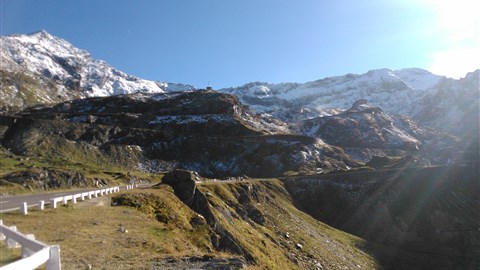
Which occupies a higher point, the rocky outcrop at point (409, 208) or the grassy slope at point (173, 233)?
the grassy slope at point (173, 233)

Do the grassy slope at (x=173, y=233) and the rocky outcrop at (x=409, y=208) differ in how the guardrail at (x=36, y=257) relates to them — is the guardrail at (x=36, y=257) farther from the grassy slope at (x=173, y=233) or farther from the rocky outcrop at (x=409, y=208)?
the rocky outcrop at (x=409, y=208)

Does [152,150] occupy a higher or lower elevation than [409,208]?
higher

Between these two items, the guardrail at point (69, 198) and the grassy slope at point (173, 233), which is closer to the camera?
the grassy slope at point (173, 233)

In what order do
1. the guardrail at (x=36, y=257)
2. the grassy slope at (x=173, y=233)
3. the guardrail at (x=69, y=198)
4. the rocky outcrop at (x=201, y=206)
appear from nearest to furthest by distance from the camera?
the guardrail at (x=36, y=257) → the grassy slope at (x=173, y=233) → the guardrail at (x=69, y=198) → the rocky outcrop at (x=201, y=206)

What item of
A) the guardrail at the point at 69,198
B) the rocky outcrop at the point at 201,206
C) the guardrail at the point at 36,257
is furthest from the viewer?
the rocky outcrop at the point at 201,206

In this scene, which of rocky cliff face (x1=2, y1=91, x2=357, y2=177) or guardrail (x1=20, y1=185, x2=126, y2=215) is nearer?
guardrail (x1=20, y1=185, x2=126, y2=215)

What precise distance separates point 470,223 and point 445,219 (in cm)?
566

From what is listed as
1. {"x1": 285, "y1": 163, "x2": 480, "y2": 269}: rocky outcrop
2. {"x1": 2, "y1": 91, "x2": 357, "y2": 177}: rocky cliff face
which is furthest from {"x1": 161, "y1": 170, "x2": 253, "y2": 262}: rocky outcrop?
{"x1": 2, "y1": 91, "x2": 357, "y2": 177}: rocky cliff face

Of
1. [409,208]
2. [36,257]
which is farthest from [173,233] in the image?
[409,208]

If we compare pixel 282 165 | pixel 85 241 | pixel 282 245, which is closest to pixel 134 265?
pixel 85 241

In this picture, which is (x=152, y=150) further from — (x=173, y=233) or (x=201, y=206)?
(x=173, y=233)

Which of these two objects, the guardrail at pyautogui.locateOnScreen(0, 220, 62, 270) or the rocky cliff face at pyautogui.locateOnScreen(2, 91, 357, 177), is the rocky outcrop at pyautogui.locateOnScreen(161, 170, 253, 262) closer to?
the guardrail at pyautogui.locateOnScreen(0, 220, 62, 270)

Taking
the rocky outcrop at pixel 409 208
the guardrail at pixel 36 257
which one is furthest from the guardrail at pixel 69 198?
the rocky outcrop at pixel 409 208

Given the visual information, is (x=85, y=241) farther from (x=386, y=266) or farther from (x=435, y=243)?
(x=435, y=243)
